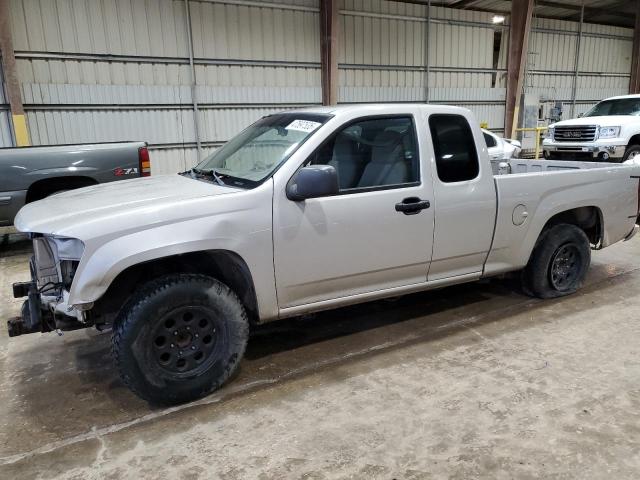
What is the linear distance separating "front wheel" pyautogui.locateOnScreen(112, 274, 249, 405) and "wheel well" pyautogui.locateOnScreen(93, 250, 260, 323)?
0.42 ft

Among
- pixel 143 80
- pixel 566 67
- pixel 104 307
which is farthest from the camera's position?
pixel 566 67

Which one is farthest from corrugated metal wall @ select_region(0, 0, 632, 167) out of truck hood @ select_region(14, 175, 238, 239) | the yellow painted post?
truck hood @ select_region(14, 175, 238, 239)

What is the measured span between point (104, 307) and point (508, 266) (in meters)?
3.13

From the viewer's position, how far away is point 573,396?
2.94 m

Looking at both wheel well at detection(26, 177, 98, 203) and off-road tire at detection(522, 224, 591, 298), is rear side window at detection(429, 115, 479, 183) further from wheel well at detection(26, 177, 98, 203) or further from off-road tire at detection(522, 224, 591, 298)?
wheel well at detection(26, 177, 98, 203)

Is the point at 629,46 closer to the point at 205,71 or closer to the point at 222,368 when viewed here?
the point at 205,71

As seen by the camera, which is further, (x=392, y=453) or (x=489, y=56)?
(x=489, y=56)

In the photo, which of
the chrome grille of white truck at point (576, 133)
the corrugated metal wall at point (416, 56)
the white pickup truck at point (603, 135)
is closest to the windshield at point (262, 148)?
the corrugated metal wall at point (416, 56)

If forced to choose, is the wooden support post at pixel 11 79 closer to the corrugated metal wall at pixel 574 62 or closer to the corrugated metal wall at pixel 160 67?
the corrugated metal wall at pixel 160 67

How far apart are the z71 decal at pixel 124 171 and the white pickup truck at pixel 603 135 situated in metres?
10.2

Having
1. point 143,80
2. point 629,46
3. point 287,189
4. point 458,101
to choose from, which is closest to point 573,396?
point 287,189

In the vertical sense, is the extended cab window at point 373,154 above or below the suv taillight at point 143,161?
above

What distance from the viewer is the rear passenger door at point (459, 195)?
3.58 metres

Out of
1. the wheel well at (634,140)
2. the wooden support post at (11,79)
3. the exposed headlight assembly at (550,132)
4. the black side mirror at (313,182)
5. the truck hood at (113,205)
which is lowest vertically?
the wheel well at (634,140)
